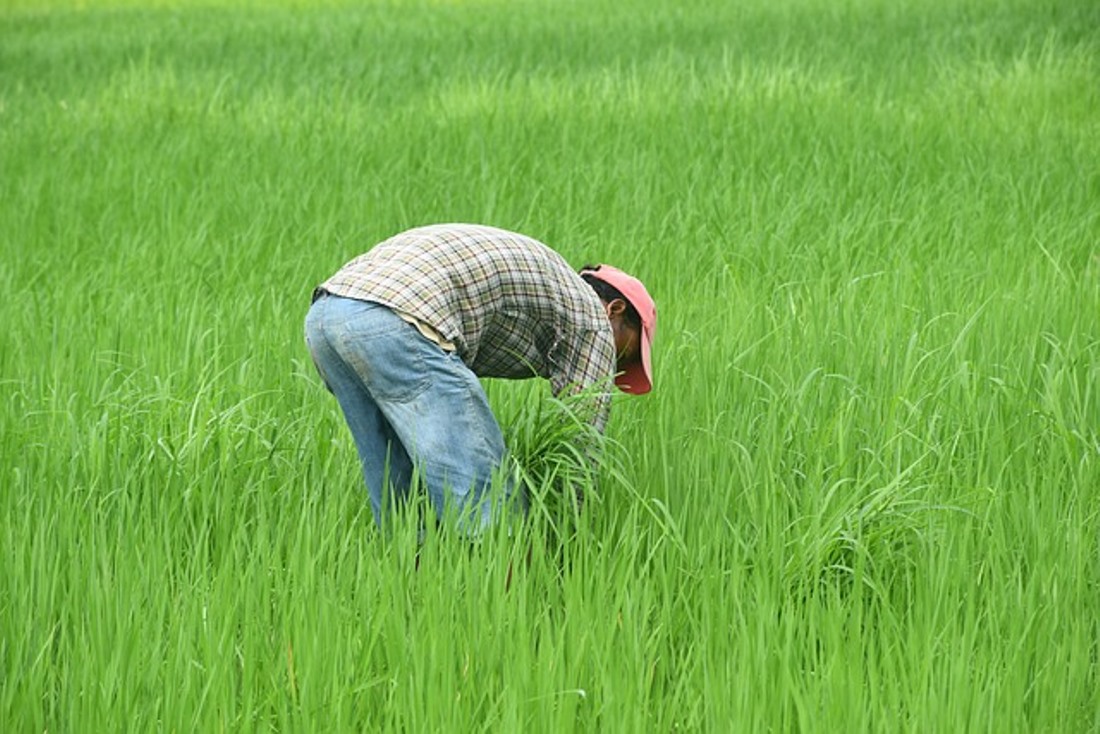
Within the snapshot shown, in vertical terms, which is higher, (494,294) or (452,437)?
(494,294)

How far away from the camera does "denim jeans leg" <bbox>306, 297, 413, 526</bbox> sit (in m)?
2.67

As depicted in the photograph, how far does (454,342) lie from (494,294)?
0.36 feet

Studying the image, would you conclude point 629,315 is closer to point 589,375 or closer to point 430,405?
point 589,375

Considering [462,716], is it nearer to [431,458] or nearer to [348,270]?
[431,458]

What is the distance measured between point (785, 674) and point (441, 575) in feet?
1.80

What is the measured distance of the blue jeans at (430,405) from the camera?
102 inches

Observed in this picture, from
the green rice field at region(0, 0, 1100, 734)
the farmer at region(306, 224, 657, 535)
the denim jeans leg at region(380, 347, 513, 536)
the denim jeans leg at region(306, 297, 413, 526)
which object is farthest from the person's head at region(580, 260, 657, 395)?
the denim jeans leg at region(306, 297, 413, 526)

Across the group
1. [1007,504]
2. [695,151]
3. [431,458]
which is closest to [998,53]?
[695,151]

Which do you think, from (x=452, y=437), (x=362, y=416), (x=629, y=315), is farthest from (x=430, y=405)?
(x=629, y=315)

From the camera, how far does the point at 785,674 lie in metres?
2.11

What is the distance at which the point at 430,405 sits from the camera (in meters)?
2.60

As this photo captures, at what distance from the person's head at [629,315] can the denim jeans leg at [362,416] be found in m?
0.41

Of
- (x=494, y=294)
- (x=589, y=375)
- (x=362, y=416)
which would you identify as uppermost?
(x=494, y=294)

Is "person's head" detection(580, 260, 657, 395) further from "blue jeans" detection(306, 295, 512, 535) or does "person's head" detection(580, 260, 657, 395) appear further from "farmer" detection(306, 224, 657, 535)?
"blue jeans" detection(306, 295, 512, 535)
